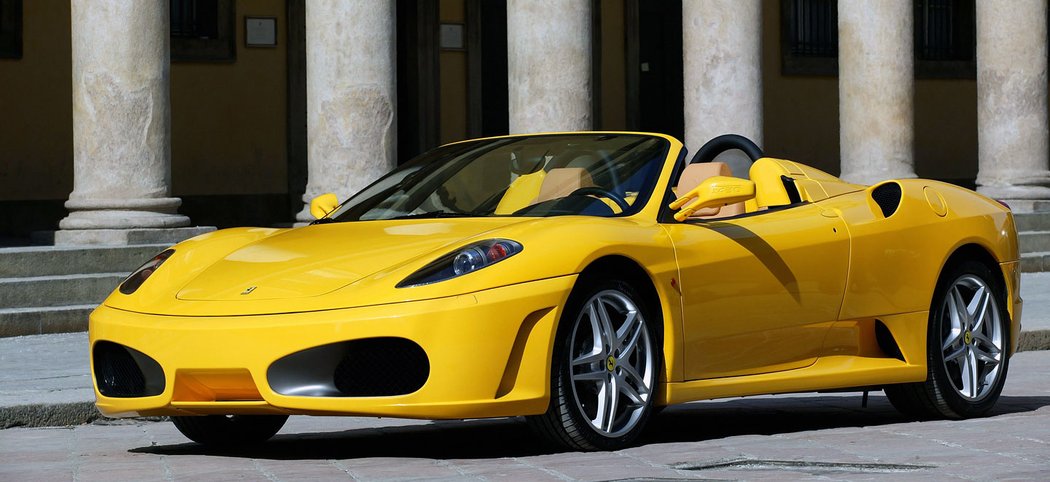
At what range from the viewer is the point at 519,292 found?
633 cm

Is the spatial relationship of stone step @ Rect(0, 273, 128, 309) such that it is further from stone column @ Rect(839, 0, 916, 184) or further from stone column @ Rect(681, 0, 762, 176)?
stone column @ Rect(839, 0, 916, 184)

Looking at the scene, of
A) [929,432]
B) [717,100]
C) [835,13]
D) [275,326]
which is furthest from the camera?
[835,13]

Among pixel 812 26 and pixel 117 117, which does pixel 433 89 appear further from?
pixel 117 117

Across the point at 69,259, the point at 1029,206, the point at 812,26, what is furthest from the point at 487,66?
the point at 69,259

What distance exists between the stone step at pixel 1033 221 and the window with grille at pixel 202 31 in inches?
336

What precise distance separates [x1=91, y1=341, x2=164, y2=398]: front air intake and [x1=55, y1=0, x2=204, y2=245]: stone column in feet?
24.1

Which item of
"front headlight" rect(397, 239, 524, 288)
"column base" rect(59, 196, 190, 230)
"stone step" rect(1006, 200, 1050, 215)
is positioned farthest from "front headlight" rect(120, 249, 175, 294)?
"stone step" rect(1006, 200, 1050, 215)

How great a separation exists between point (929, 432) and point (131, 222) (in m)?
8.19

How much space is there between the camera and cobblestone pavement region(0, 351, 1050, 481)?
6113mm

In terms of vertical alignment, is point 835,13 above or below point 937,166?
above

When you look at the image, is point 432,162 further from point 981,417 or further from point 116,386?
point 981,417

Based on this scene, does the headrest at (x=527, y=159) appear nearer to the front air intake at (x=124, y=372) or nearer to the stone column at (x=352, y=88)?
the front air intake at (x=124, y=372)

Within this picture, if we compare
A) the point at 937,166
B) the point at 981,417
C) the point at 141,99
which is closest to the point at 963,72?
the point at 937,166

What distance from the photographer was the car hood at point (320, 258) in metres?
6.46
